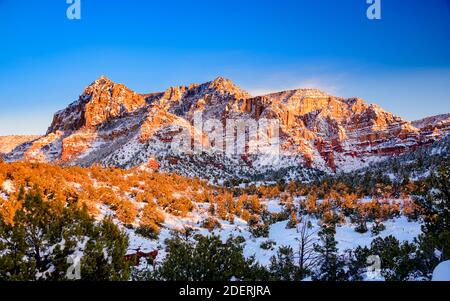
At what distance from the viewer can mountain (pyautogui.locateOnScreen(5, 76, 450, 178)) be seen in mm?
71213

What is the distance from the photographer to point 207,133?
100188 mm

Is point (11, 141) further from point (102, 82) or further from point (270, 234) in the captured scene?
point (270, 234)

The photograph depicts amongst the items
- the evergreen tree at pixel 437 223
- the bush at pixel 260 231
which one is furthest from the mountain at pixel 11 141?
the evergreen tree at pixel 437 223

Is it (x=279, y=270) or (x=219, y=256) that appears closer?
(x=219, y=256)

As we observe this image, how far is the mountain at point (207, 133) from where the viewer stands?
2804 inches

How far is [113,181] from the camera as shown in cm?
2920

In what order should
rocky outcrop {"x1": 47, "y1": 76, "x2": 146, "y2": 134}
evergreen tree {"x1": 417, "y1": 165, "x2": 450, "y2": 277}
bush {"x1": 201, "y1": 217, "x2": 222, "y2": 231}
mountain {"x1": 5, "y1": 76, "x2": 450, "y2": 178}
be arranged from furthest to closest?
rocky outcrop {"x1": 47, "y1": 76, "x2": 146, "y2": 134} < mountain {"x1": 5, "y1": 76, "x2": 450, "y2": 178} < bush {"x1": 201, "y1": 217, "x2": 222, "y2": 231} < evergreen tree {"x1": 417, "y1": 165, "x2": 450, "y2": 277}

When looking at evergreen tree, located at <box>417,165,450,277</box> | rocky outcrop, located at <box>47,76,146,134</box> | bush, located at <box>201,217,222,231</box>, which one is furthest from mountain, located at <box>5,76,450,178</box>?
evergreen tree, located at <box>417,165,450,277</box>

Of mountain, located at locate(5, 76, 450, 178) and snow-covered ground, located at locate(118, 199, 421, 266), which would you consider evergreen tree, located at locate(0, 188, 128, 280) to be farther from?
mountain, located at locate(5, 76, 450, 178)

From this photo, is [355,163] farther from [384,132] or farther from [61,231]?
[61,231]

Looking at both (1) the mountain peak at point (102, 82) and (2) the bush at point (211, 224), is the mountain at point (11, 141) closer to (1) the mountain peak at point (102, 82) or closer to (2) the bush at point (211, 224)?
(1) the mountain peak at point (102, 82)

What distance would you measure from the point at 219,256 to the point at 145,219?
12.8 m

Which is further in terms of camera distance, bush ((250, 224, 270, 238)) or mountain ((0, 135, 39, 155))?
mountain ((0, 135, 39, 155))
